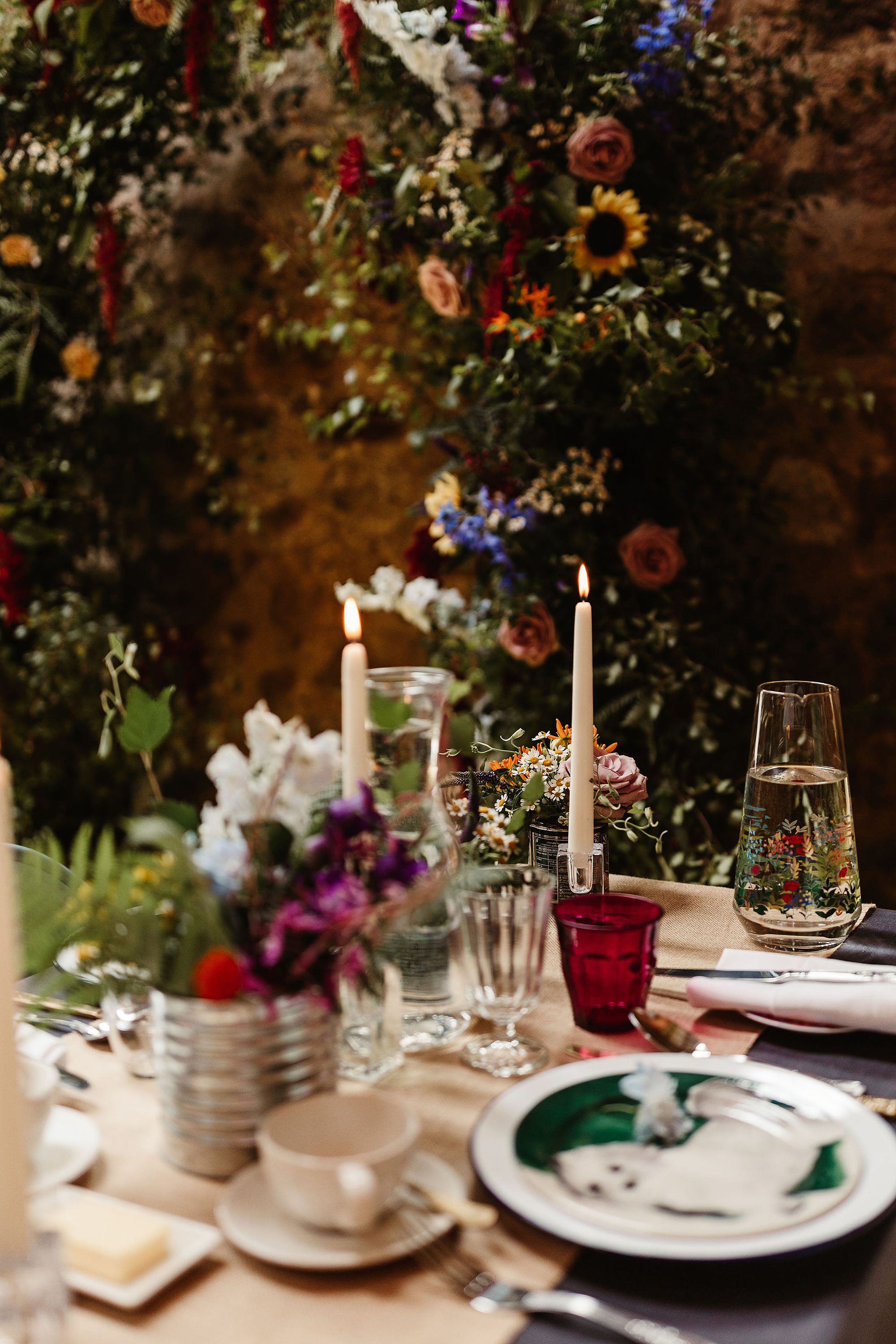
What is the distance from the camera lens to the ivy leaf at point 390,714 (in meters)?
0.80

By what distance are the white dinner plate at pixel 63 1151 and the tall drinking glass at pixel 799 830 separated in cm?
57

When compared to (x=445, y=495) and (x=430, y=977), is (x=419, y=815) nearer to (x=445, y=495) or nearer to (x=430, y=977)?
(x=430, y=977)

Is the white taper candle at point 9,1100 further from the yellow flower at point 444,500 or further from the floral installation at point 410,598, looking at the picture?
the yellow flower at point 444,500

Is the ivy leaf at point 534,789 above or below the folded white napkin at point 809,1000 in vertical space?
above

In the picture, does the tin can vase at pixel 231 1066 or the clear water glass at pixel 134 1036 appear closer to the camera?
the tin can vase at pixel 231 1066

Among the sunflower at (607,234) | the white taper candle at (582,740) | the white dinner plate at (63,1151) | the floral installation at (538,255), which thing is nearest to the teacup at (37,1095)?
the white dinner plate at (63,1151)

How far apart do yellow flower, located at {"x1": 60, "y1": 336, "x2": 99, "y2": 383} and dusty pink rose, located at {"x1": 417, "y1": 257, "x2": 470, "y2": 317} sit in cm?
97

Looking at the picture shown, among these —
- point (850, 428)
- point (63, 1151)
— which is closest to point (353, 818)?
point (63, 1151)

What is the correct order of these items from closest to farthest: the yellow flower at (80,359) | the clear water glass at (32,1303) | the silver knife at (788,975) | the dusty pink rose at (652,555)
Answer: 1. the clear water glass at (32,1303)
2. the silver knife at (788,975)
3. the dusty pink rose at (652,555)
4. the yellow flower at (80,359)

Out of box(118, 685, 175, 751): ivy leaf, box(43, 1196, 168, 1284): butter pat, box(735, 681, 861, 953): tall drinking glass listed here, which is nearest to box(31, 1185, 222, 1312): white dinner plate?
box(43, 1196, 168, 1284): butter pat

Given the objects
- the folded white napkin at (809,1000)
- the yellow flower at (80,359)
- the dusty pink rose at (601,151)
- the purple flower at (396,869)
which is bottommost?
the folded white napkin at (809,1000)

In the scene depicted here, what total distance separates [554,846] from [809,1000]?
0.98 ft

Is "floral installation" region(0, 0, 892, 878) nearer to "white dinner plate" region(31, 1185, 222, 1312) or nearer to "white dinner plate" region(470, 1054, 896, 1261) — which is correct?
"white dinner plate" region(470, 1054, 896, 1261)

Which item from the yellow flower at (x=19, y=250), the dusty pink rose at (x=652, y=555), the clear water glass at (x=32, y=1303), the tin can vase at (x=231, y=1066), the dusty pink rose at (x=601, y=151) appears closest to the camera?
the clear water glass at (x=32, y=1303)
